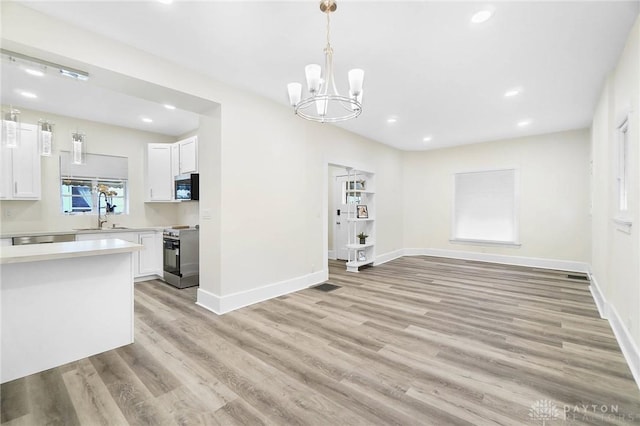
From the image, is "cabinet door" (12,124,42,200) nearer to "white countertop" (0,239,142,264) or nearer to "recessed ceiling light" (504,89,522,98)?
"white countertop" (0,239,142,264)

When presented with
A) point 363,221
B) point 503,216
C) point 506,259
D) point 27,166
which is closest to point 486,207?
point 503,216

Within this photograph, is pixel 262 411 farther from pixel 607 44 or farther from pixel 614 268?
pixel 607 44

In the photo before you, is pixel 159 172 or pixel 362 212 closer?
pixel 159 172

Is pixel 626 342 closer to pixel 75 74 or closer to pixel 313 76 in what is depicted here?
pixel 313 76

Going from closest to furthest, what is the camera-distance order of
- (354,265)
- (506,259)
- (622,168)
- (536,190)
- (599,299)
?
1. (622,168)
2. (599,299)
3. (354,265)
4. (536,190)
5. (506,259)

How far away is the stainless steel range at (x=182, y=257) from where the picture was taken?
4.59 metres

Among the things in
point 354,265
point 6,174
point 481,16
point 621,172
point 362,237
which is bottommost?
point 354,265

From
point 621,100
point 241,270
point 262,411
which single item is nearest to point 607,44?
point 621,100

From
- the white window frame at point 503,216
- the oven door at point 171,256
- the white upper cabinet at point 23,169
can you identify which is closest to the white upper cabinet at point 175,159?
the oven door at point 171,256

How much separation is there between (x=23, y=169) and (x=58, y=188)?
54 centimetres

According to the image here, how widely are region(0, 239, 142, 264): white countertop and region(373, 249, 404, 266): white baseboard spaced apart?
5031mm

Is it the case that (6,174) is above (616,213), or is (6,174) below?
above

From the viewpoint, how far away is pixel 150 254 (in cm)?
504

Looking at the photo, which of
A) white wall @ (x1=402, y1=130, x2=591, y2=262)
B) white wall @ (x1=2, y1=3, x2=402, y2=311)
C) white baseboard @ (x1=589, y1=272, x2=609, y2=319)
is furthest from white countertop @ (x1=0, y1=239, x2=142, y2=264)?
white wall @ (x1=402, y1=130, x2=591, y2=262)
